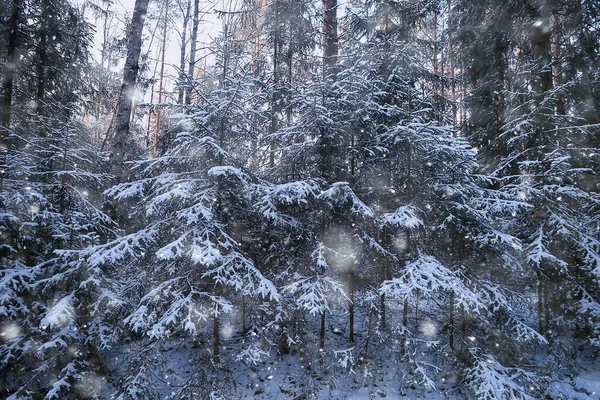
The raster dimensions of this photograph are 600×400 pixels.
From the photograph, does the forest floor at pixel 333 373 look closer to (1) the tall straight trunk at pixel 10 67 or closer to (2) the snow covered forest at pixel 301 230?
(2) the snow covered forest at pixel 301 230

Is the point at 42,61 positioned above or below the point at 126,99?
above

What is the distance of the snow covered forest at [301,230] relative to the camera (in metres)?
6.05

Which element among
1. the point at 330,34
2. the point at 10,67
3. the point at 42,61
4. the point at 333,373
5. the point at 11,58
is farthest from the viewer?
the point at 330,34

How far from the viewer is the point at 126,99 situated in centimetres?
870

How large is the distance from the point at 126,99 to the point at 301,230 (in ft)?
20.8

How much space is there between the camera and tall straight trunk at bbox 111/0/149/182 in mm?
8539

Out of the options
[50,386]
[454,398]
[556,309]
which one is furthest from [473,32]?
[50,386]

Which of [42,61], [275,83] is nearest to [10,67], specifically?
[42,61]

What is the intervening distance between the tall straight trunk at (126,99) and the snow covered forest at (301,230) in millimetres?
58

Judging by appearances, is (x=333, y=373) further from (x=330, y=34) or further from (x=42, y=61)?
(x=42, y=61)

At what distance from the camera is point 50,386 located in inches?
257

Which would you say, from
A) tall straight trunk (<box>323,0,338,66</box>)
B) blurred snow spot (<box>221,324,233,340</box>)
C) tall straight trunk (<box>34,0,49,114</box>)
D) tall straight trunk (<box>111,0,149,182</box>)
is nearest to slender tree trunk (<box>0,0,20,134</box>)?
tall straight trunk (<box>34,0,49,114</box>)

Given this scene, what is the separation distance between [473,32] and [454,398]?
12181 millimetres

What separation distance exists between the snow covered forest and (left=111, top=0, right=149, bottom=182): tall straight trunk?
0.19ft
